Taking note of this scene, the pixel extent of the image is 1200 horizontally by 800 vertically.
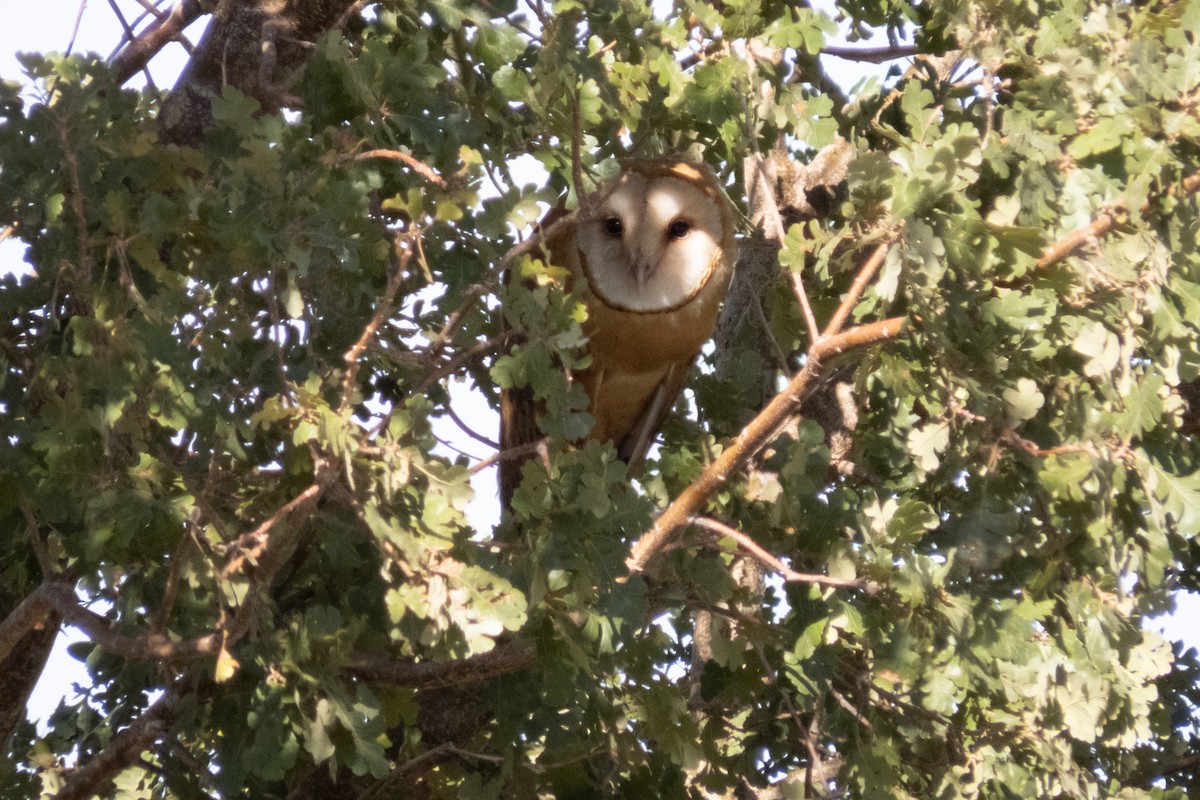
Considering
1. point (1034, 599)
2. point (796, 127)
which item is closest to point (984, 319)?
point (1034, 599)

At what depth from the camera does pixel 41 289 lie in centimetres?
258

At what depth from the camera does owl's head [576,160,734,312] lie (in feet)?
12.6

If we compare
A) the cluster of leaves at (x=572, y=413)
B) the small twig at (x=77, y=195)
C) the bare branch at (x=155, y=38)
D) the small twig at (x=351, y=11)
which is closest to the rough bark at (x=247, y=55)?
the small twig at (x=351, y=11)

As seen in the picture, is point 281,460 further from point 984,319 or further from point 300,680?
point 984,319

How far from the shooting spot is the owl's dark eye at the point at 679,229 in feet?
12.8

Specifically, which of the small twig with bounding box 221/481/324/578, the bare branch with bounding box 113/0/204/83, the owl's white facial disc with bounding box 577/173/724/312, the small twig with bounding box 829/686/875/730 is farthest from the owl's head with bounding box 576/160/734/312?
the small twig with bounding box 221/481/324/578

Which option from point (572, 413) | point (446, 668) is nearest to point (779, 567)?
point (572, 413)

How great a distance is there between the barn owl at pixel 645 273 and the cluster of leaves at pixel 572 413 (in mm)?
700

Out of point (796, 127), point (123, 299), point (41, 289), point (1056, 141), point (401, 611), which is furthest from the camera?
point (796, 127)

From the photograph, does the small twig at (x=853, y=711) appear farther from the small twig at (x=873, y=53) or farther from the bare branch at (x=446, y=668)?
the small twig at (x=873, y=53)

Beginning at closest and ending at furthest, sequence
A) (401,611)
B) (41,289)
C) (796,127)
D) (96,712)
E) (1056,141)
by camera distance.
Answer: (401,611), (1056,141), (41,289), (796,127), (96,712)

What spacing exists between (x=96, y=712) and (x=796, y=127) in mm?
2391

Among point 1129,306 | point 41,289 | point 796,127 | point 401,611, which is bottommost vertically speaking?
point 401,611

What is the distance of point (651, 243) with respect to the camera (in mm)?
3861
